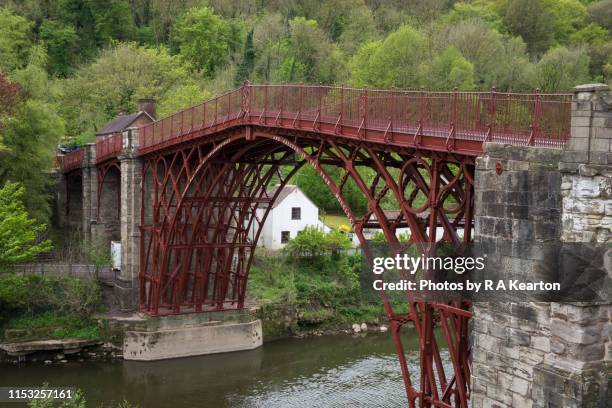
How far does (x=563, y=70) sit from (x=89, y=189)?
115 feet

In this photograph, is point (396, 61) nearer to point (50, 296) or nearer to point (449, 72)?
point (449, 72)

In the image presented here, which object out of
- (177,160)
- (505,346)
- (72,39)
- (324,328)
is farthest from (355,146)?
(72,39)

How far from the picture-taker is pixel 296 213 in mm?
47031

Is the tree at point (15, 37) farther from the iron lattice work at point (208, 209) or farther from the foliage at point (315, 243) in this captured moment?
the iron lattice work at point (208, 209)

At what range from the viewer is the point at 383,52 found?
59.1 metres

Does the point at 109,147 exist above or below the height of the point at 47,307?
above

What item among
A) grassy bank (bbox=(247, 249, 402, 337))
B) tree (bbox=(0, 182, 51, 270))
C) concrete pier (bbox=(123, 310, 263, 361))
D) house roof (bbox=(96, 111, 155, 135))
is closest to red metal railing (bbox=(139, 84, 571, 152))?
tree (bbox=(0, 182, 51, 270))

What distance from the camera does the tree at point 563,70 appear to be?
54.8 metres

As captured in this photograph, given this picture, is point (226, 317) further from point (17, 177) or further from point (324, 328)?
point (17, 177)

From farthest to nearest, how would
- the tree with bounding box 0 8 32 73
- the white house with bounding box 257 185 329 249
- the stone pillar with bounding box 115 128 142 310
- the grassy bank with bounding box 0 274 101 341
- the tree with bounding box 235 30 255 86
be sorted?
the tree with bounding box 0 8 32 73 < the tree with bounding box 235 30 255 86 < the white house with bounding box 257 185 329 249 < the stone pillar with bounding box 115 128 142 310 < the grassy bank with bounding box 0 274 101 341

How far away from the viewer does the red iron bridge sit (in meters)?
14.5

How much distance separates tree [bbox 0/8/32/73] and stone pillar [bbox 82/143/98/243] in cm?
2743

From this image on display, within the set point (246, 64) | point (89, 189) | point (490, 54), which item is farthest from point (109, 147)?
point (490, 54)

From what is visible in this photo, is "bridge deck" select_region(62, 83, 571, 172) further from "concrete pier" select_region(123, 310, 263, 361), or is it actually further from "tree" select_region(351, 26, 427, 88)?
"tree" select_region(351, 26, 427, 88)
